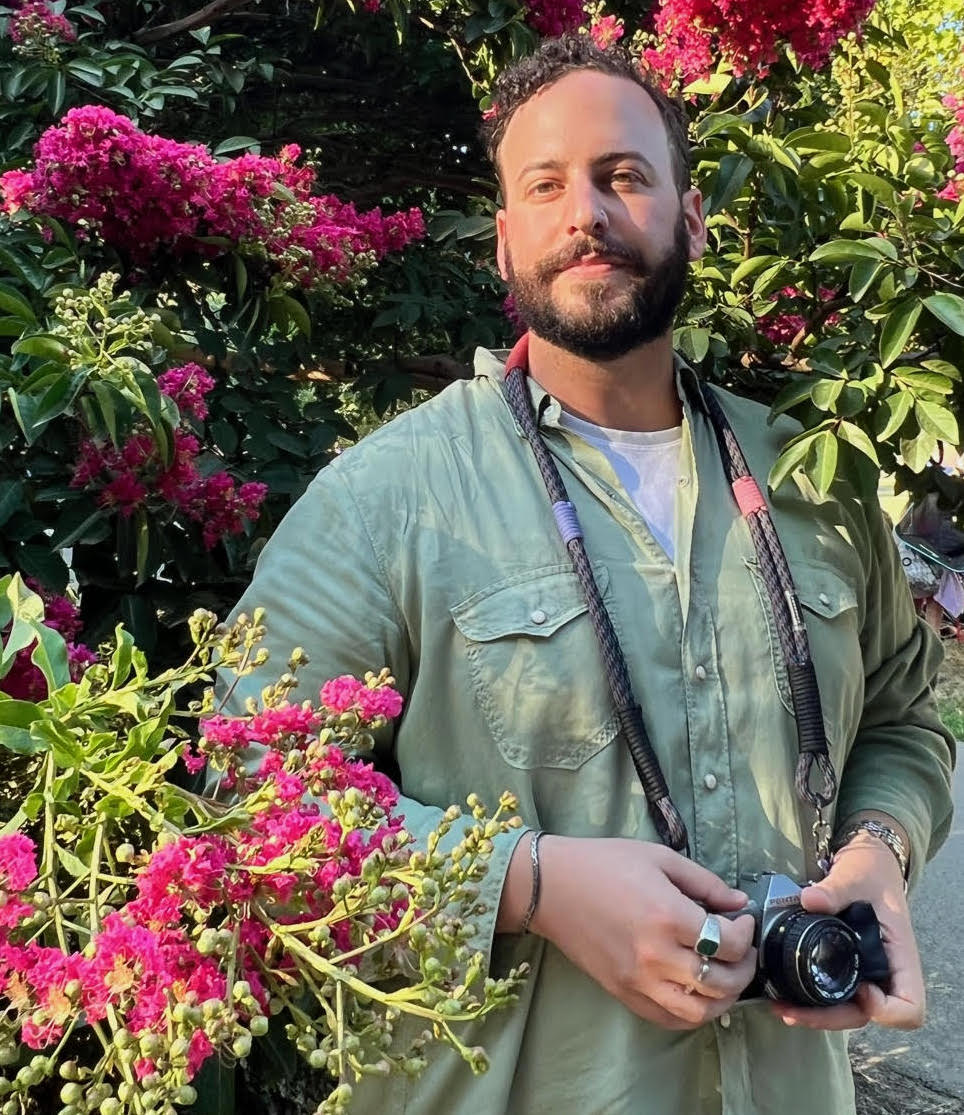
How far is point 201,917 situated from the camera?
685 mm

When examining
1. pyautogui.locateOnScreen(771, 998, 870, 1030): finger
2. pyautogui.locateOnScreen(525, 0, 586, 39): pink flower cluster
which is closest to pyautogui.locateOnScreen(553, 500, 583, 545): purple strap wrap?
pyautogui.locateOnScreen(771, 998, 870, 1030): finger

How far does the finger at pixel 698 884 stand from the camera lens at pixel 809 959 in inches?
2.2

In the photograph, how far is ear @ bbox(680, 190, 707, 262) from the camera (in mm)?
1578

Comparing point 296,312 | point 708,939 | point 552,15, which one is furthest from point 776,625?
point 552,15

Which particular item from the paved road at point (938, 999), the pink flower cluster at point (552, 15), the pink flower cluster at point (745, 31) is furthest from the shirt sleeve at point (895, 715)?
the paved road at point (938, 999)

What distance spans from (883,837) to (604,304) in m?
0.77

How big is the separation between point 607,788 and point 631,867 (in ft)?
0.51

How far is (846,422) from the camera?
1.49 metres

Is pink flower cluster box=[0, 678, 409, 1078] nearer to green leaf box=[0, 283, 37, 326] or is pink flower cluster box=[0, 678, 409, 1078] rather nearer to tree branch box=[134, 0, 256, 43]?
green leaf box=[0, 283, 37, 326]

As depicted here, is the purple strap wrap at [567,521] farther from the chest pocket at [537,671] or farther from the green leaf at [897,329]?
the green leaf at [897,329]

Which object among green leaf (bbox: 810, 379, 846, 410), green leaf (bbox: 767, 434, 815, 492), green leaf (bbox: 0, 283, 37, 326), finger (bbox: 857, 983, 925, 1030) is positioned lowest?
finger (bbox: 857, 983, 925, 1030)

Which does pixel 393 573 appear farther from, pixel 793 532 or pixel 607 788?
pixel 793 532

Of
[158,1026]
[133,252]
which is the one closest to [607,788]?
[158,1026]

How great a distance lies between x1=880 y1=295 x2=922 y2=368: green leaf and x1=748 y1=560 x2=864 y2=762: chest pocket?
31 cm
